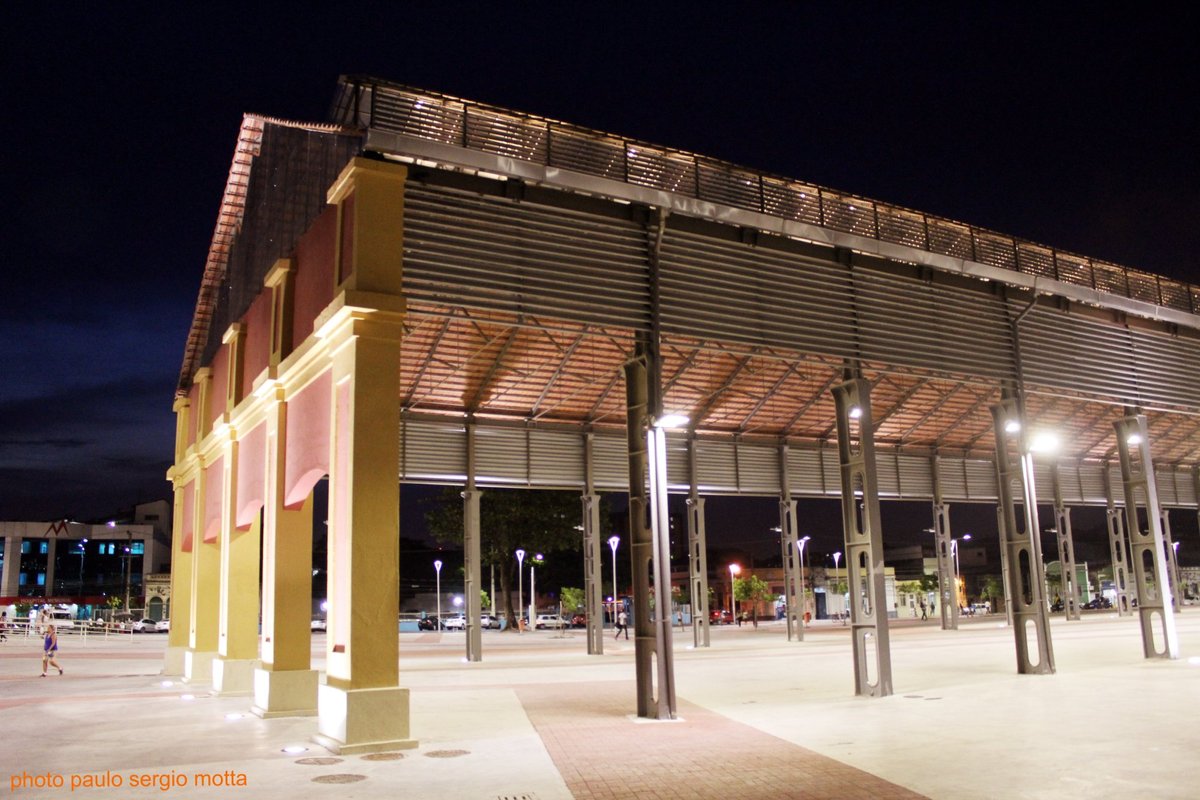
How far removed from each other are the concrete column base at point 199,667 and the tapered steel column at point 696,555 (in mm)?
15167

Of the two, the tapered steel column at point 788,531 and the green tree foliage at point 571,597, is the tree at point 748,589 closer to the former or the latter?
the green tree foliage at point 571,597

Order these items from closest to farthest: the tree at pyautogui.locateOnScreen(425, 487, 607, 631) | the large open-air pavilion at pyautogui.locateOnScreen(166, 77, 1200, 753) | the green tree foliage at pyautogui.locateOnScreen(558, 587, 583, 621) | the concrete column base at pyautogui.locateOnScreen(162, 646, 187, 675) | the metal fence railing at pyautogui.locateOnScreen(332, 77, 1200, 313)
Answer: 1. the large open-air pavilion at pyautogui.locateOnScreen(166, 77, 1200, 753)
2. the metal fence railing at pyautogui.locateOnScreen(332, 77, 1200, 313)
3. the concrete column base at pyautogui.locateOnScreen(162, 646, 187, 675)
4. the tree at pyautogui.locateOnScreen(425, 487, 607, 631)
5. the green tree foliage at pyautogui.locateOnScreen(558, 587, 583, 621)

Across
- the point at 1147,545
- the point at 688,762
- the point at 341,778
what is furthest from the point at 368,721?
the point at 1147,545

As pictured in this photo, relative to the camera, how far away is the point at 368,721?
10781mm

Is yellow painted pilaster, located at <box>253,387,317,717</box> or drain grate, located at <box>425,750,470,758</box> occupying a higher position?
yellow painted pilaster, located at <box>253,387,317,717</box>

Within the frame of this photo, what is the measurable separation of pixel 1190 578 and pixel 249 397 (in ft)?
286

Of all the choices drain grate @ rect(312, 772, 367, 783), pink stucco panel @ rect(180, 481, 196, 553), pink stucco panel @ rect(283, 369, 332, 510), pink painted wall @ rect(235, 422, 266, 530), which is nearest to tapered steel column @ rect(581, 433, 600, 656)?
pink stucco panel @ rect(180, 481, 196, 553)

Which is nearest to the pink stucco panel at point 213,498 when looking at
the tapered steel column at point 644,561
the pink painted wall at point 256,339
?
the pink painted wall at point 256,339

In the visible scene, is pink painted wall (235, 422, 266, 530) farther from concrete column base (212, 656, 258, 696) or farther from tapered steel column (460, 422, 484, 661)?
tapered steel column (460, 422, 484, 661)

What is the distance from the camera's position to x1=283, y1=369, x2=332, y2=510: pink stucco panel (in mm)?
12781

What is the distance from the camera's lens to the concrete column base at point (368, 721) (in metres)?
10.7

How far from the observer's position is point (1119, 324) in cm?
2056

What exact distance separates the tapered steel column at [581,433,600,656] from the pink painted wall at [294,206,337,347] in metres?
14.7

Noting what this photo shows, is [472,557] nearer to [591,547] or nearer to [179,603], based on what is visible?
[591,547]
